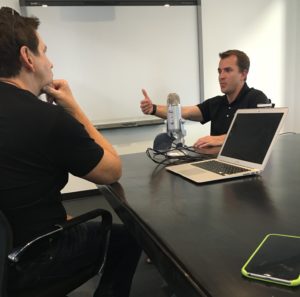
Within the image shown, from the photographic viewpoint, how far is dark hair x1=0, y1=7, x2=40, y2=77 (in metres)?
0.99

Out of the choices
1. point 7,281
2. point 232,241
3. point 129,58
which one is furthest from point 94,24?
point 232,241

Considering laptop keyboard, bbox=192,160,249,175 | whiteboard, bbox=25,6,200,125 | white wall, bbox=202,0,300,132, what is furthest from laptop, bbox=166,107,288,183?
white wall, bbox=202,0,300,132

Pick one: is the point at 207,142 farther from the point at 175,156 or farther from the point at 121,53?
the point at 121,53

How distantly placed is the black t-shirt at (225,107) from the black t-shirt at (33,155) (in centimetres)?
152

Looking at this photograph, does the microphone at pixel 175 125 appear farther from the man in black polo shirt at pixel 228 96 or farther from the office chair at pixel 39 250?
the office chair at pixel 39 250

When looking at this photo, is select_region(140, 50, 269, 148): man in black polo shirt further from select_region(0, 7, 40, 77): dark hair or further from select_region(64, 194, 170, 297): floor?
select_region(0, 7, 40, 77): dark hair

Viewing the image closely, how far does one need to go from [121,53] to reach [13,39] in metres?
2.43

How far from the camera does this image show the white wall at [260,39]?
361 centimetres

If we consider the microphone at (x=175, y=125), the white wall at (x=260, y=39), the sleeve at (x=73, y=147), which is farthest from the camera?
the white wall at (x=260, y=39)

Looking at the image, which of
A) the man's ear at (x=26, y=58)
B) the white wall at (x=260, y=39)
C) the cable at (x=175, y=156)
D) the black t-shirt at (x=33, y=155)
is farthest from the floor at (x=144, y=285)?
the white wall at (x=260, y=39)

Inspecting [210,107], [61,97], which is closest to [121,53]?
[210,107]

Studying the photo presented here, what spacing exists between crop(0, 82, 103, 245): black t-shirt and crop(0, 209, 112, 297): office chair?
0.16 ft

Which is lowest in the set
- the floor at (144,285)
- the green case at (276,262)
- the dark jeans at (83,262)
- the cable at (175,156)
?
the floor at (144,285)

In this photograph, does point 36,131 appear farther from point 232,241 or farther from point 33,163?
point 232,241
